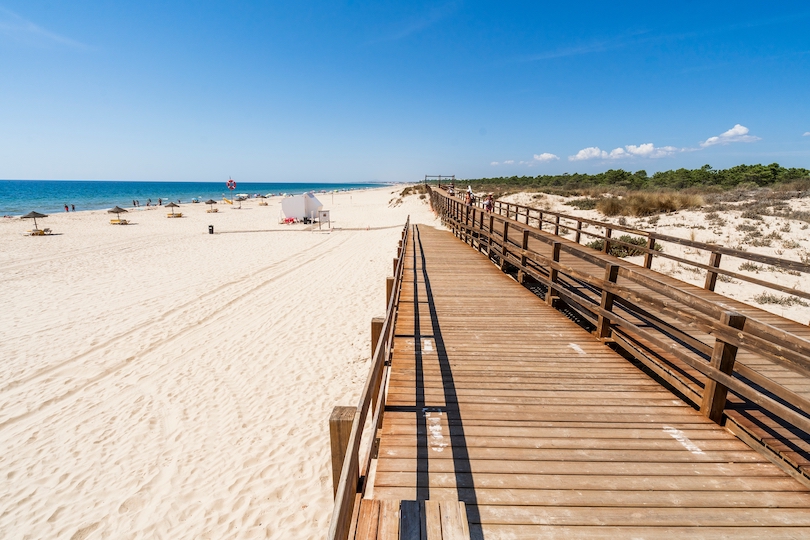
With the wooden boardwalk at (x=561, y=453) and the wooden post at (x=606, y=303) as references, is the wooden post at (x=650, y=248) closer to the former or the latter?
the wooden post at (x=606, y=303)

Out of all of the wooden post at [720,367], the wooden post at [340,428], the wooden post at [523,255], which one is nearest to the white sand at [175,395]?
the wooden post at [340,428]

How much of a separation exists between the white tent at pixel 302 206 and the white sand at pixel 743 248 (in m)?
21.2

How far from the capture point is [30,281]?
1391cm

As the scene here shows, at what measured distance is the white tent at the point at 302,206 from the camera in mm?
31109

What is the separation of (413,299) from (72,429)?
5932 mm

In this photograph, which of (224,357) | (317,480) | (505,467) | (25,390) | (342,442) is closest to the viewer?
(342,442)

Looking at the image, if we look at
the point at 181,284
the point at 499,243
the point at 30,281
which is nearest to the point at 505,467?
the point at 499,243

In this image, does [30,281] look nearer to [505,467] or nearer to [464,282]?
[464,282]

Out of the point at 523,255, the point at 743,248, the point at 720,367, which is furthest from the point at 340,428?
the point at 743,248

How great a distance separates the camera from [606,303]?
17.3 ft

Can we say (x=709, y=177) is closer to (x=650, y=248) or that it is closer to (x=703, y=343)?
(x=650, y=248)

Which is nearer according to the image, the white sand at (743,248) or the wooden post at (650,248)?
the wooden post at (650,248)

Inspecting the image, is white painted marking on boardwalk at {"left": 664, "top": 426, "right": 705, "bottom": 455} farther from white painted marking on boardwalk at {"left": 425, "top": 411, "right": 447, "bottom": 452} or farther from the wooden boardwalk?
white painted marking on boardwalk at {"left": 425, "top": 411, "right": 447, "bottom": 452}

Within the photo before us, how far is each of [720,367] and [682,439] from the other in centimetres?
74
